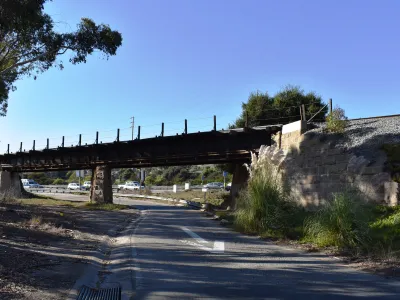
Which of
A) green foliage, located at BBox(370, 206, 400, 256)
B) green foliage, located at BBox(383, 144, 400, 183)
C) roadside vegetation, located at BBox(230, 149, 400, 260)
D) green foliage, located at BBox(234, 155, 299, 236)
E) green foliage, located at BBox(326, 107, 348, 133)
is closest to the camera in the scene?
green foliage, located at BBox(370, 206, 400, 256)

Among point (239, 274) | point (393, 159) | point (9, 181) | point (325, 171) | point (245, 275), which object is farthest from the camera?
point (9, 181)

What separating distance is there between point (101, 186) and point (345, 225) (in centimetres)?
2842

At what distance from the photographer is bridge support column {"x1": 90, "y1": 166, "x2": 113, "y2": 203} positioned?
3600 cm

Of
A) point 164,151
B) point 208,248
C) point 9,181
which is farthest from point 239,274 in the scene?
point 9,181

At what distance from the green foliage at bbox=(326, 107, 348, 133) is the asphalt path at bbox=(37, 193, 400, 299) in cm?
779

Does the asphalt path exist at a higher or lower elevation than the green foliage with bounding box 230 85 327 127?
lower

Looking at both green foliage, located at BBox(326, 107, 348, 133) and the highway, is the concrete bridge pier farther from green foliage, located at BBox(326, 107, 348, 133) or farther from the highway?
the highway

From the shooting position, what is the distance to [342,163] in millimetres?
16234

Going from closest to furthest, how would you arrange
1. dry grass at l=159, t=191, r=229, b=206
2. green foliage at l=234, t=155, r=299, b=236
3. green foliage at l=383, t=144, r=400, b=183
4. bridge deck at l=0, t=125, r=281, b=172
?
1. green foliage at l=383, t=144, r=400, b=183
2. green foliage at l=234, t=155, r=299, b=236
3. bridge deck at l=0, t=125, r=281, b=172
4. dry grass at l=159, t=191, r=229, b=206

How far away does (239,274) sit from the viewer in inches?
315

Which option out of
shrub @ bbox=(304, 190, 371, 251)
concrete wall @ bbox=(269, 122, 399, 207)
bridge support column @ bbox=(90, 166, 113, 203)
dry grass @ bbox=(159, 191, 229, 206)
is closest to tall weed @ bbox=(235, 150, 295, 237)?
concrete wall @ bbox=(269, 122, 399, 207)

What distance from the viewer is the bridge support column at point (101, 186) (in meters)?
36.0

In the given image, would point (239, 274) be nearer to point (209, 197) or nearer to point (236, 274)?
point (236, 274)

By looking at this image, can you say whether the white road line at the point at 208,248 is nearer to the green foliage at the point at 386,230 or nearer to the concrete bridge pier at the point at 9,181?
the green foliage at the point at 386,230
